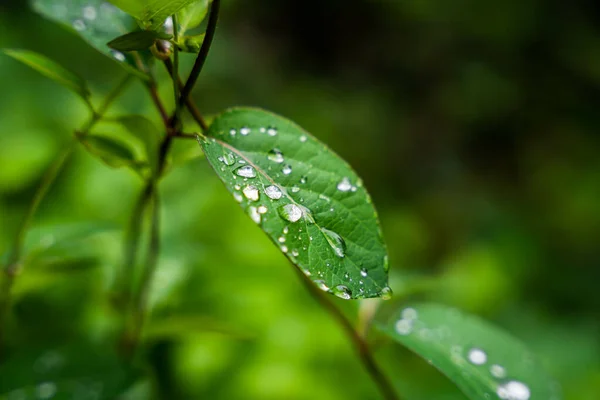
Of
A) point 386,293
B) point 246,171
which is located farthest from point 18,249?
point 386,293

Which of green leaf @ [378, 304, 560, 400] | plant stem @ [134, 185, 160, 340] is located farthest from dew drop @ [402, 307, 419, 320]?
plant stem @ [134, 185, 160, 340]

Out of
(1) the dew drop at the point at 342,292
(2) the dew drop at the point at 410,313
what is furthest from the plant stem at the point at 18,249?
(2) the dew drop at the point at 410,313

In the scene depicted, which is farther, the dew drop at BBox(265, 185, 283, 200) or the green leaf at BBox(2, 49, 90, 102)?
the green leaf at BBox(2, 49, 90, 102)

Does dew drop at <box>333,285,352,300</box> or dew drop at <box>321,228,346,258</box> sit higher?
dew drop at <box>321,228,346,258</box>

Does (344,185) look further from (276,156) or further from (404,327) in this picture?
(404,327)

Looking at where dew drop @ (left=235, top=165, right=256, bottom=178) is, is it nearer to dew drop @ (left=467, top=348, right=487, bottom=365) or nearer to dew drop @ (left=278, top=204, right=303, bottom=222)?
dew drop @ (left=278, top=204, right=303, bottom=222)

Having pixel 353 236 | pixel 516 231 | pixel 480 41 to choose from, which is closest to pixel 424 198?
pixel 516 231

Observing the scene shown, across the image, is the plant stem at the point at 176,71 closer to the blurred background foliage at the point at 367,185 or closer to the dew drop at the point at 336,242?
the dew drop at the point at 336,242
